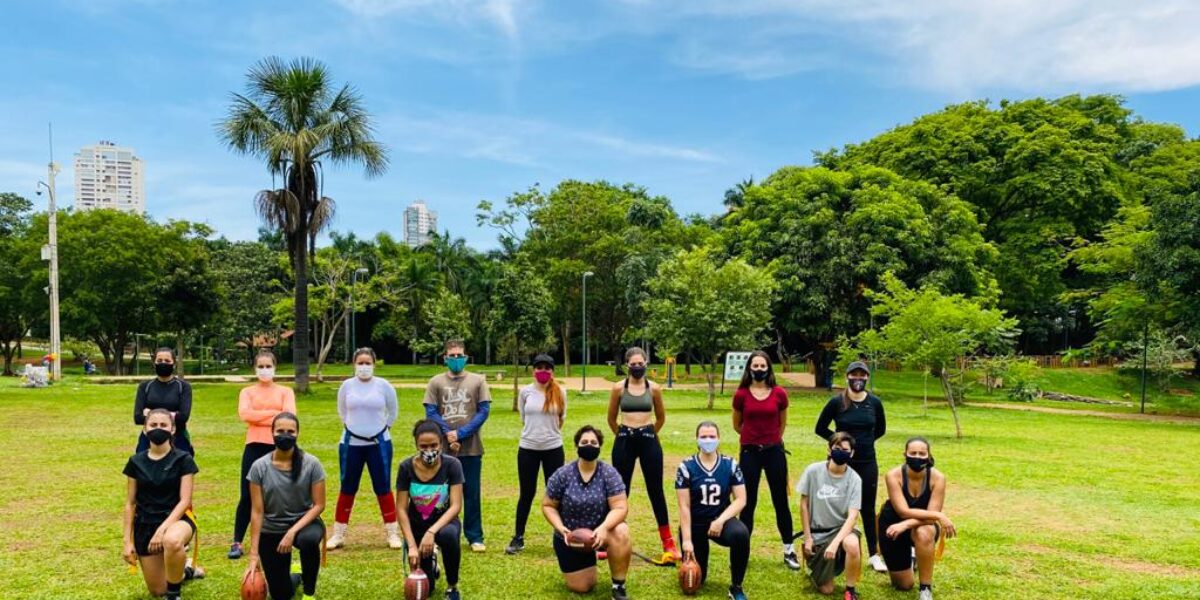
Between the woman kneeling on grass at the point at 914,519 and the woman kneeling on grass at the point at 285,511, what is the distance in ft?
13.6

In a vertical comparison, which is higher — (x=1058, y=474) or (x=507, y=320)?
(x=507, y=320)

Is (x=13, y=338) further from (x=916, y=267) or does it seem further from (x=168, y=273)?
(x=916, y=267)

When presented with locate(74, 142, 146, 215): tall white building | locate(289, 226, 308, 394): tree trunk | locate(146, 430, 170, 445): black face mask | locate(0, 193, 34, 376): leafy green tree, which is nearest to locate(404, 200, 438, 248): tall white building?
locate(74, 142, 146, 215): tall white building

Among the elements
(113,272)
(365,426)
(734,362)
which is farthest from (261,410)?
(113,272)

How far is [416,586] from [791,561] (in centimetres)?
310

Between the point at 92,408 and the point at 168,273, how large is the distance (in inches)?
798

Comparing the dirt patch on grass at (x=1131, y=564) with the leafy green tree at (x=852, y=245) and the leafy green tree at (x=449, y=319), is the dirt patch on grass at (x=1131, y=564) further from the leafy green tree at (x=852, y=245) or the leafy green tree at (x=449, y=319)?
the leafy green tree at (x=449, y=319)

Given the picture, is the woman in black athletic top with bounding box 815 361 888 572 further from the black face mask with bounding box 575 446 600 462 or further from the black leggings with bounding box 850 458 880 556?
the black face mask with bounding box 575 446 600 462

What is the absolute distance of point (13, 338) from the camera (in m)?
46.0

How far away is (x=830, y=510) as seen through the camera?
616 cm

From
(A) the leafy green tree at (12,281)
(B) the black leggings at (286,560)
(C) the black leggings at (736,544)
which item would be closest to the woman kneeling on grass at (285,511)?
(B) the black leggings at (286,560)

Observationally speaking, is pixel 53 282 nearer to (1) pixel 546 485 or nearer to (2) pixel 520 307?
(2) pixel 520 307

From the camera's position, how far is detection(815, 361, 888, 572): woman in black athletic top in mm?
6684

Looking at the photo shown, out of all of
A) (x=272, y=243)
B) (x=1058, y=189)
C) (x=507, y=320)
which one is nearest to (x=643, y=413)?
(x=507, y=320)
